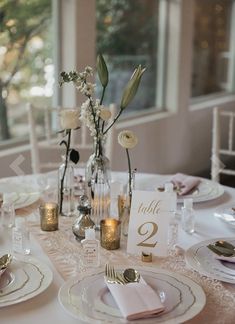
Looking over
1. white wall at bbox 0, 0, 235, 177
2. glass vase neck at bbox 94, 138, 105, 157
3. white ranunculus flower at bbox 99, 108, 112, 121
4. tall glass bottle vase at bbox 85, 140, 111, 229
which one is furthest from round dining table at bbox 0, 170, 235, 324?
white wall at bbox 0, 0, 235, 177

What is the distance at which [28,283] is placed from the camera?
1.28 m

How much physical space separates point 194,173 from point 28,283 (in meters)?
3.73

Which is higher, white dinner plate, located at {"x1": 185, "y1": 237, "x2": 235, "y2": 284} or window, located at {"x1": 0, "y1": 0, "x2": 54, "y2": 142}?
window, located at {"x1": 0, "y1": 0, "x2": 54, "y2": 142}

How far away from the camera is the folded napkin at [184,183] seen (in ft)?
6.50

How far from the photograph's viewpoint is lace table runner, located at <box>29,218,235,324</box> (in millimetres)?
1188

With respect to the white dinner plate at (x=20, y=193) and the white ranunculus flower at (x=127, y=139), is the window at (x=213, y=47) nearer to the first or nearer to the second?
the white dinner plate at (x=20, y=193)

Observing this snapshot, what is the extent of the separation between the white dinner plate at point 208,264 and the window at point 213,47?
3.65 m

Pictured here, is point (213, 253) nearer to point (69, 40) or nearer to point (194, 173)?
point (69, 40)

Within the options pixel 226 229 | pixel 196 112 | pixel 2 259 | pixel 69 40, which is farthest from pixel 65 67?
pixel 2 259

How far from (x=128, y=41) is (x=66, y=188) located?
2.58m

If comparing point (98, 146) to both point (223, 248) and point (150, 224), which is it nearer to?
point (150, 224)

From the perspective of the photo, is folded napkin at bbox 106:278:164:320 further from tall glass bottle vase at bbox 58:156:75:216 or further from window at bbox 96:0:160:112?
window at bbox 96:0:160:112

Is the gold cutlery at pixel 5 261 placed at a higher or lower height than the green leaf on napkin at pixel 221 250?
higher

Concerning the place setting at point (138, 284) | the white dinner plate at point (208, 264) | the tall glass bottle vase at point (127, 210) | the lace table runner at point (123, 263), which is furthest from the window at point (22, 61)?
the white dinner plate at point (208, 264)
